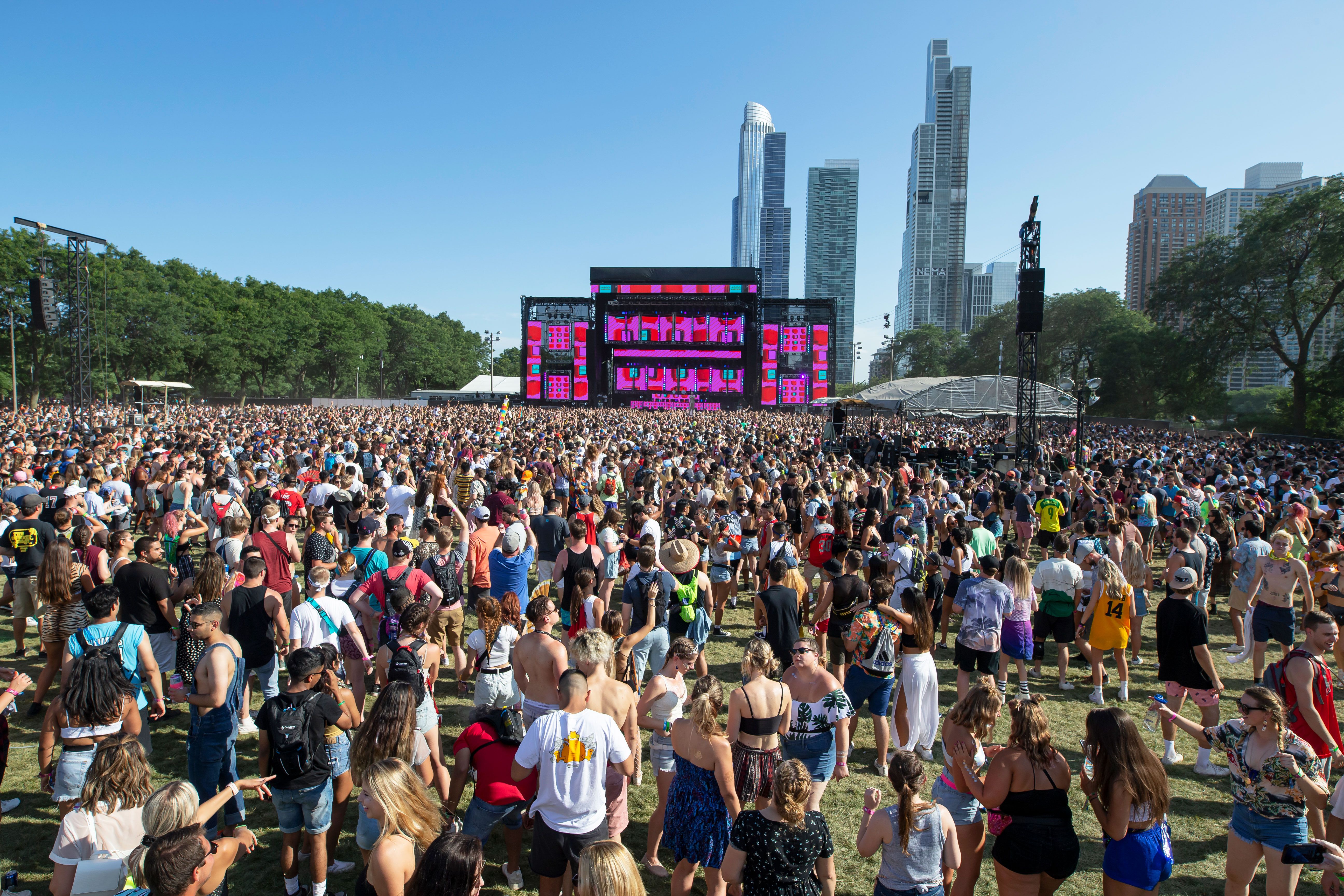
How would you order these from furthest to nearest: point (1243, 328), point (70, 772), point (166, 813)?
point (1243, 328), point (70, 772), point (166, 813)

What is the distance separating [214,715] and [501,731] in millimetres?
1844

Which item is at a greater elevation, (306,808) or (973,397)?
(973,397)

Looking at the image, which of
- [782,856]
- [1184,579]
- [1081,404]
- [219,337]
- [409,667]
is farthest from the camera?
[219,337]

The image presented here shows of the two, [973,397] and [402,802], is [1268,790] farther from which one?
[973,397]

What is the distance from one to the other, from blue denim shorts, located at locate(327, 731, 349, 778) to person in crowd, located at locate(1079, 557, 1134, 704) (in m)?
6.11

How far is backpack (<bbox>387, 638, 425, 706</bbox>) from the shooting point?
13.9 ft

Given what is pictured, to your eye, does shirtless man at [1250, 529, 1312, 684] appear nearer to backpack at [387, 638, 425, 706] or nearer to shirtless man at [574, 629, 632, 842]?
shirtless man at [574, 629, 632, 842]

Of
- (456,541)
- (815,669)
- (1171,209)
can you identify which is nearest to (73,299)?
(456,541)

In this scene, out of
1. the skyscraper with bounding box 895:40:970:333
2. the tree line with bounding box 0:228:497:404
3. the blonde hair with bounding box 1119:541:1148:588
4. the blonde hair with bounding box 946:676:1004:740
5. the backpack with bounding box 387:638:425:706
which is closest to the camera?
the blonde hair with bounding box 946:676:1004:740

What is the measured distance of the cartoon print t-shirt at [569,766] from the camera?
127 inches

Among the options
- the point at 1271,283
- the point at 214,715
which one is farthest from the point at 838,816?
the point at 1271,283

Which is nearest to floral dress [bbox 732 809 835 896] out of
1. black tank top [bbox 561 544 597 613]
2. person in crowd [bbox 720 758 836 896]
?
person in crowd [bbox 720 758 836 896]

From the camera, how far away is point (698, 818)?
3.57 meters

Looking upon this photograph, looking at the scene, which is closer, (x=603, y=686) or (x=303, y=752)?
(x=303, y=752)
